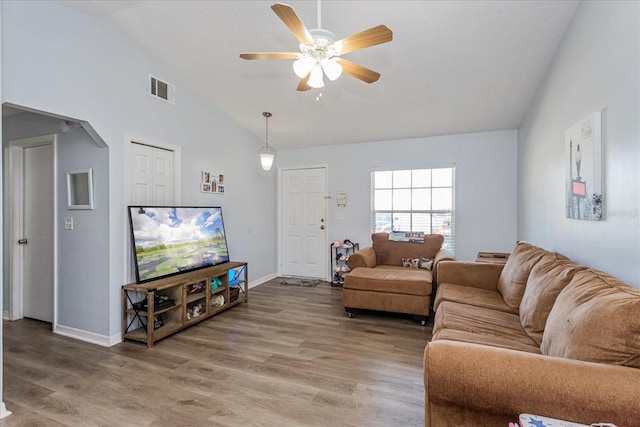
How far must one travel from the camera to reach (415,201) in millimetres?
4770

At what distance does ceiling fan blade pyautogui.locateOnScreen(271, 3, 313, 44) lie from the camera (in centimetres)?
155

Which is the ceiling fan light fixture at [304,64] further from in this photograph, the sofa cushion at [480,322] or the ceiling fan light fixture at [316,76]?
the sofa cushion at [480,322]

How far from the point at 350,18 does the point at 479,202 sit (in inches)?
125

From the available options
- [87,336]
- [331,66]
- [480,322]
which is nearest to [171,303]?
[87,336]

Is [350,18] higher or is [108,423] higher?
[350,18]

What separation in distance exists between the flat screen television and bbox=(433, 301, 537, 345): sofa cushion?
2627mm

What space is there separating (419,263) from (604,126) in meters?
2.52

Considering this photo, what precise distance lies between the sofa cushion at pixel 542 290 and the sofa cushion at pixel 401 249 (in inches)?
77.3

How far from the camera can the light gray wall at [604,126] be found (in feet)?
5.14

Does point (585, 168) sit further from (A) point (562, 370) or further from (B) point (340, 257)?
(B) point (340, 257)

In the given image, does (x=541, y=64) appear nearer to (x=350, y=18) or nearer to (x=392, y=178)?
(x=350, y=18)

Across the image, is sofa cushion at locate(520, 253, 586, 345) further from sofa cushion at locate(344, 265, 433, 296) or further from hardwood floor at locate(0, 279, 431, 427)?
sofa cushion at locate(344, 265, 433, 296)

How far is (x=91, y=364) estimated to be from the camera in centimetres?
247

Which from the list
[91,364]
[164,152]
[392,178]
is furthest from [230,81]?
[91,364]
